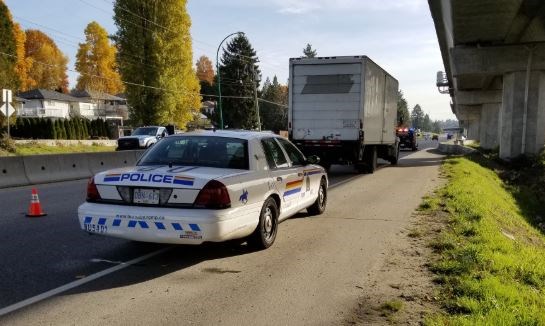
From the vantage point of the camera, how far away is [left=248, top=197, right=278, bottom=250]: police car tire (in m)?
6.48

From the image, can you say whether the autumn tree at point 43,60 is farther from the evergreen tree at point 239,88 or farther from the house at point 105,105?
the evergreen tree at point 239,88

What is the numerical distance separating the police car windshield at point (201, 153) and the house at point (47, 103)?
225ft

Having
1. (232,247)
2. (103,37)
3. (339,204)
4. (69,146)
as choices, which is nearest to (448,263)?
(232,247)

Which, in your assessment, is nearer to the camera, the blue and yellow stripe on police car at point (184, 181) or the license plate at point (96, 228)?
the blue and yellow stripe on police car at point (184, 181)

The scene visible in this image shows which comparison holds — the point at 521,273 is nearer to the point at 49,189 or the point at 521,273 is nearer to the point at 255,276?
the point at 255,276

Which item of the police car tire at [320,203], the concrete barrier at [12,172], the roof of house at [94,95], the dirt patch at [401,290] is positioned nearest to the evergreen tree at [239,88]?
the roof of house at [94,95]

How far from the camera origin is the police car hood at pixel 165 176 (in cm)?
566

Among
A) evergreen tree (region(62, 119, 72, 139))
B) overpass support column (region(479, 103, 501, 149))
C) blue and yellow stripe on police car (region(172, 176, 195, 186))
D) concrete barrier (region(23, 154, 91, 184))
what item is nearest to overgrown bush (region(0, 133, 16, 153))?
evergreen tree (region(62, 119, 72, 139))

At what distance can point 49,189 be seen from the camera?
530 inches

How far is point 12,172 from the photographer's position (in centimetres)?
1449

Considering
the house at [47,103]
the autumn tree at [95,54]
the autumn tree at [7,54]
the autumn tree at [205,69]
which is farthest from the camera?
the autumn tree at [205,69]

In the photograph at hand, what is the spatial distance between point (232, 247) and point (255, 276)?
4.27 feet

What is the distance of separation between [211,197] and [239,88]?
75.4m

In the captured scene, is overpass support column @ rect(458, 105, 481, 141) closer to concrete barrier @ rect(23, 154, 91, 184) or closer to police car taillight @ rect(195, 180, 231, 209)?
concrete barrier @ rect(23, 154, 91, 184)
